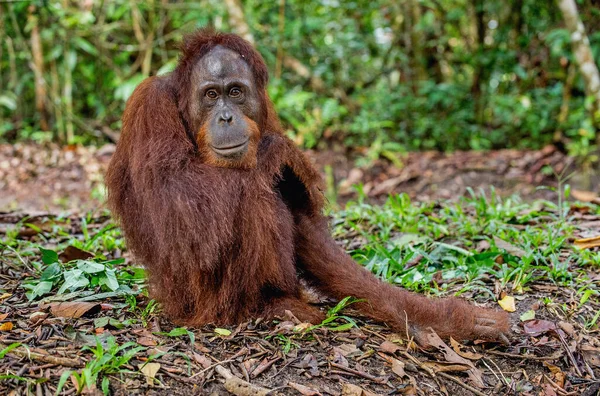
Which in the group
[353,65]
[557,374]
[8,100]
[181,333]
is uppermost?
[353,65]

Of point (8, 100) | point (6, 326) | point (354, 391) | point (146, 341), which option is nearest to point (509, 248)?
point (354, 391)

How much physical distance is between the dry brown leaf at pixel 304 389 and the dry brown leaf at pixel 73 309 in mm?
1189

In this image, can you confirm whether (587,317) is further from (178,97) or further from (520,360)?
(178,97)

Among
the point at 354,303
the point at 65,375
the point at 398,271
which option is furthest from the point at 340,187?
the point at 65,375

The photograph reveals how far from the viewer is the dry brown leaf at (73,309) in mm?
3064

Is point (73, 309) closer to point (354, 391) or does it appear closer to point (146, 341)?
point (146, 341)

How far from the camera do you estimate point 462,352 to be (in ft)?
10.2

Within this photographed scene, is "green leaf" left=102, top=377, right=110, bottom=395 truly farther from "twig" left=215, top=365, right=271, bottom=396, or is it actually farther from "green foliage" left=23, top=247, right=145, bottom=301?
"green foliage" left=23, top=247, right=145, bottom=301

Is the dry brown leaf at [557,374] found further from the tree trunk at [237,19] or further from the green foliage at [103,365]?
the tree trunk at [237,19]

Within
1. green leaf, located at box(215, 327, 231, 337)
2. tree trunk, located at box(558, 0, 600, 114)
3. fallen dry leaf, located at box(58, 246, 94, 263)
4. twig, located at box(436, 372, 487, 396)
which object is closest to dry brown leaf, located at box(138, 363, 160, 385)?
green leaf, located at box(215, 327, 231, 337)

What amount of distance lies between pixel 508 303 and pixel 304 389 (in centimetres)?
152

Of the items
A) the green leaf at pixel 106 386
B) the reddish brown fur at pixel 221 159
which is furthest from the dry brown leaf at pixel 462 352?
the green leaf at pixel 106 386

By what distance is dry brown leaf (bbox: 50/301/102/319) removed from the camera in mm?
3064

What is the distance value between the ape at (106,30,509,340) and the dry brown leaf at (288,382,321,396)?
628mm
